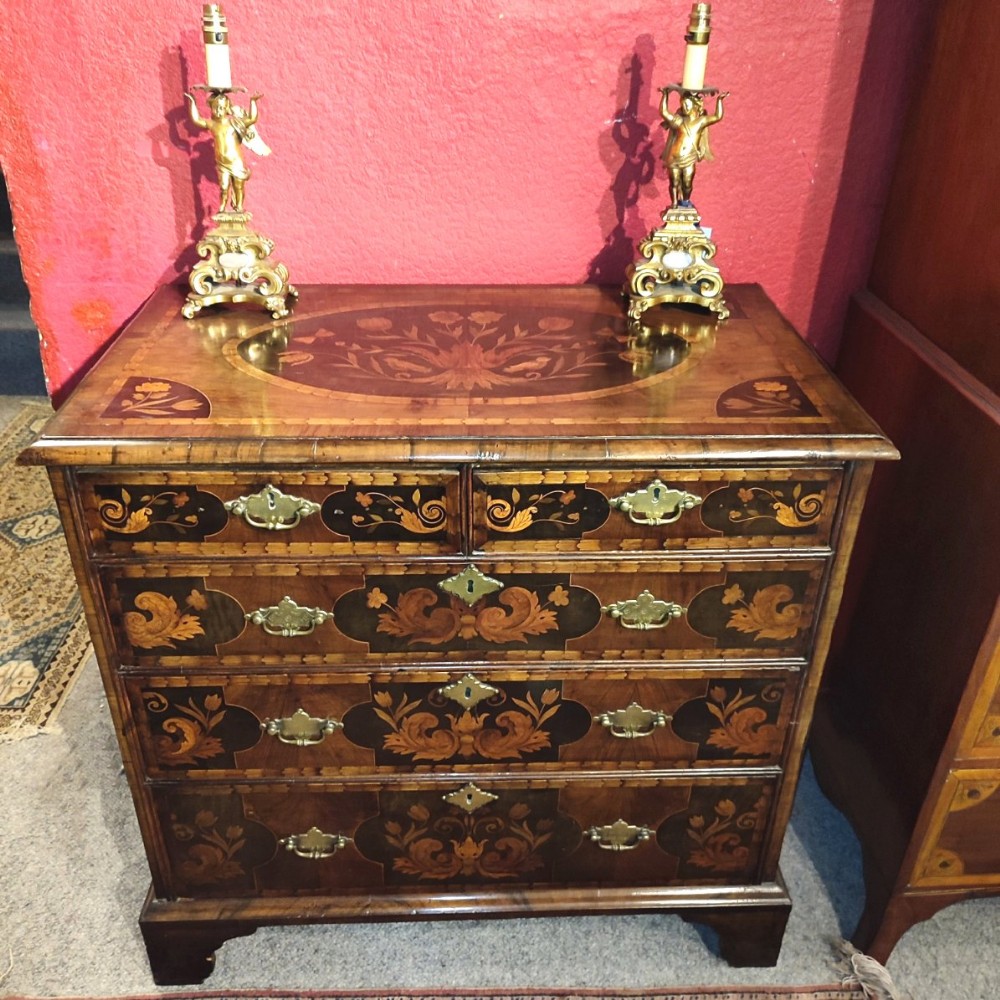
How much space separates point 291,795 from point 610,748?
21.7 inches

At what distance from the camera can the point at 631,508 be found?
127cm

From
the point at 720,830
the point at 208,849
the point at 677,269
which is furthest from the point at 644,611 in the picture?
the point at 208,849

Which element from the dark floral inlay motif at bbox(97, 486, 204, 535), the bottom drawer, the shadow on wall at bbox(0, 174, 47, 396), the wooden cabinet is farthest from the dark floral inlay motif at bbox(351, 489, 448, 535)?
the shadow on wall at bbox(0, 174, 47, 396)

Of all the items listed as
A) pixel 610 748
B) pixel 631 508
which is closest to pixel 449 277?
pixel 631 508

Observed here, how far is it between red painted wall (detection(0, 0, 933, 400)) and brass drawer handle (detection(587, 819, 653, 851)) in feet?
3.47

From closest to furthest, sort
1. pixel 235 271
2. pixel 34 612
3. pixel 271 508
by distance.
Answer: pixel 271 508 < pixel 235 271 < pixel 34 612

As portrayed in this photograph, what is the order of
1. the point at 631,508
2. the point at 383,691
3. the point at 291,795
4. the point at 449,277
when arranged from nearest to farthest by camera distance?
the point at 631,508
the point at 383,691
the point at 291,795
the point at 449,277

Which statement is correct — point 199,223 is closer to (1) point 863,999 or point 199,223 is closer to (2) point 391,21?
(2) point 391,21

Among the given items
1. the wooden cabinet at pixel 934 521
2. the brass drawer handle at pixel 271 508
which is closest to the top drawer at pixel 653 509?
the brass drawer handle at pixel 271 508

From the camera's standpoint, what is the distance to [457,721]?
1.48 metres

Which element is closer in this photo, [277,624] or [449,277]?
[277,624]

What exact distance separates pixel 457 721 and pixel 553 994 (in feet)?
2.08

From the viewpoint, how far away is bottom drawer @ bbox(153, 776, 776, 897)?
156 centimetres

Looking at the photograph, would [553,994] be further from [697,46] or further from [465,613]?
[697,46]
